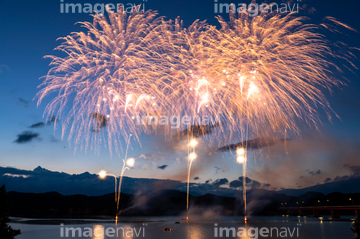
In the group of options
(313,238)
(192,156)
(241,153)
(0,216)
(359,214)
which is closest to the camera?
(0,216)

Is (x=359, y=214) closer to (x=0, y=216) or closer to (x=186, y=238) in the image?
(x=186, y=238)

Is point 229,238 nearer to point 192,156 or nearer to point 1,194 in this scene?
point 192,156

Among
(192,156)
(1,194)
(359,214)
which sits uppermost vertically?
(192,156)

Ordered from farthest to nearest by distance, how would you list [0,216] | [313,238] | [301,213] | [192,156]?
[301,213], [313,238], [192,156], [0,216]

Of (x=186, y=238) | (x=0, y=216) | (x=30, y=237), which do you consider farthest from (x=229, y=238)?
(x=0, y=216)

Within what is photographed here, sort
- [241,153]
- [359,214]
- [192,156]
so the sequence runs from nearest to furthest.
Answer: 1. [241,153]
2. [192,156]
3. [359,214]

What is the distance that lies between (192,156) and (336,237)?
4569cm

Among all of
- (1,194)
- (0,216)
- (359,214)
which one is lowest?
(359,214)

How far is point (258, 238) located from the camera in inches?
2426

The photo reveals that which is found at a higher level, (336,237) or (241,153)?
(241,153)

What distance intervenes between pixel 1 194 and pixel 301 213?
210 metres

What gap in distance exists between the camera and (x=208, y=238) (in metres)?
61.8

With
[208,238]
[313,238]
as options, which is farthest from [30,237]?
[313,238]

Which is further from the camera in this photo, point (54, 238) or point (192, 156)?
point (54, 238)
